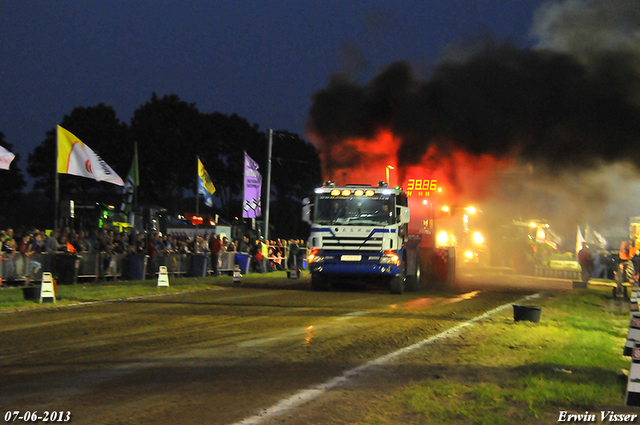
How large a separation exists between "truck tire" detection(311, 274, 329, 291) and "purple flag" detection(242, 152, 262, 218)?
28.6 ft

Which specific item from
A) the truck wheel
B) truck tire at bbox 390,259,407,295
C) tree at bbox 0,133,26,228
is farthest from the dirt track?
tree at bbox 0,133,26,228

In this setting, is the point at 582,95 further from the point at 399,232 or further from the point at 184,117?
the point at 184,117

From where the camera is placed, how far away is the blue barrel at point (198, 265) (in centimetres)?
2716

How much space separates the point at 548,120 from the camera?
2883 cm

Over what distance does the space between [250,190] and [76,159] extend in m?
10.2

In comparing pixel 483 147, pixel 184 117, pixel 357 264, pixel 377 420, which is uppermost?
pixel 184 117

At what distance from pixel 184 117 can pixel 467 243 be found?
3254cm

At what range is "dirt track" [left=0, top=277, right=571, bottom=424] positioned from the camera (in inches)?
269

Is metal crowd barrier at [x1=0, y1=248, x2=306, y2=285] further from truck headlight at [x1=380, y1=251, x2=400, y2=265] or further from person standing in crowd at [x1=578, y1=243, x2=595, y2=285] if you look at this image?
person standing in crowd at [x1=578, y1=243, x2=595, y2=285]

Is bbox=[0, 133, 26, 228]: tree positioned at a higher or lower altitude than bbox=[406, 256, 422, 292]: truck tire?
higher

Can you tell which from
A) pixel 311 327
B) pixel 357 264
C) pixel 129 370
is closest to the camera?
pixel 129 370

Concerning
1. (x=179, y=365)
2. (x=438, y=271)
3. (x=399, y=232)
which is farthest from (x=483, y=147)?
(x=179, y=365)

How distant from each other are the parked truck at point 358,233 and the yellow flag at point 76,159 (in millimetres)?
6634

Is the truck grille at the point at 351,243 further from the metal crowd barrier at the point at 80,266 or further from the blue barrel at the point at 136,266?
the metal crowd barrier at the point at 80,266
